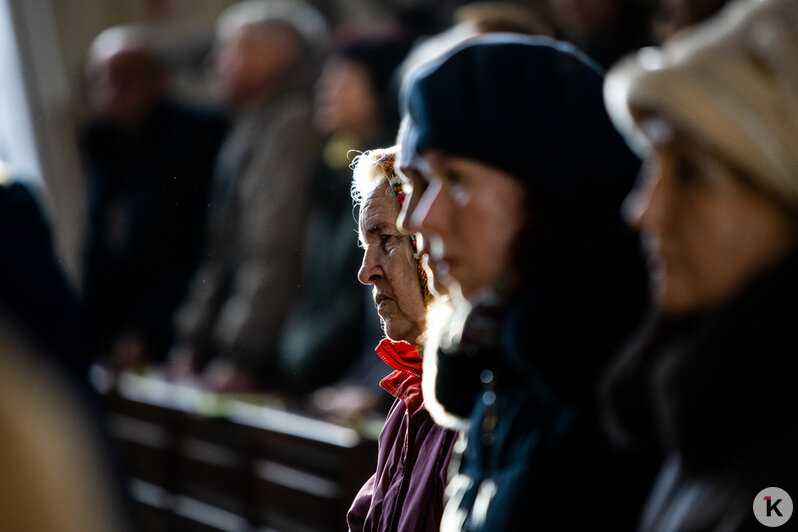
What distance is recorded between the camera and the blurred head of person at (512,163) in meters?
0.65

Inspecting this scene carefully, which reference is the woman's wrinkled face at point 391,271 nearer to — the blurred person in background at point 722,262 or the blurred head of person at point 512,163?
the blurred head of person at point 512,163

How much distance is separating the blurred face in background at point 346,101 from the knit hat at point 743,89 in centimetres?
73

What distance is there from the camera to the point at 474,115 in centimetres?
66

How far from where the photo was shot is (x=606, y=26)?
6.24ft

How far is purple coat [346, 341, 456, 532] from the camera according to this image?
0.79 meters

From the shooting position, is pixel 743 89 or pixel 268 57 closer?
pixel 743 89

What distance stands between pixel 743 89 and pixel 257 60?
→ 63.6 inches

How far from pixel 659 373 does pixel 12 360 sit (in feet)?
2.13

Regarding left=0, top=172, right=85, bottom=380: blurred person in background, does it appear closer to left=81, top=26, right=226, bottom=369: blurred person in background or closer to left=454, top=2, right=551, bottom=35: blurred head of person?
left=81, top=26, right=226, bottom=369: blurred person in background

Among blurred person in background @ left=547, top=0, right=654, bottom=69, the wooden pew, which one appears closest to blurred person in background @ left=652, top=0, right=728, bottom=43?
the wooden pew

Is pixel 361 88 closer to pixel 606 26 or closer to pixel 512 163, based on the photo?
pixel 606 26

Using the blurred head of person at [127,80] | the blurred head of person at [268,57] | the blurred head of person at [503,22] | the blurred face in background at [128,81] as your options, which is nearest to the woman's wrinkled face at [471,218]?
the blurred head of person at [503,22]

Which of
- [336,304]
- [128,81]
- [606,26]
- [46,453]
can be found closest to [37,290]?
[46,453]

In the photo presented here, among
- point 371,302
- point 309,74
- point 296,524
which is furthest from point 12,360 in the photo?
point 309,74
